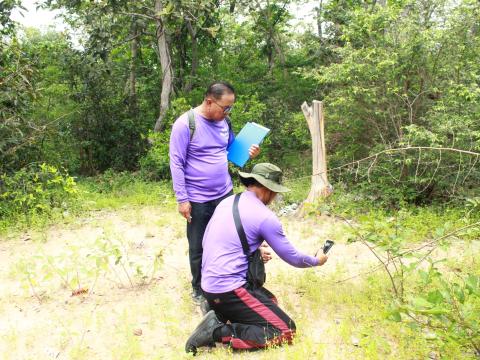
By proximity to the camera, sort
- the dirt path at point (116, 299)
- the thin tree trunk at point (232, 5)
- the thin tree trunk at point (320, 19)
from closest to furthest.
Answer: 1. the dirt path at point (116, 299)
2. the thin tree trunk at point (320, 19)
3. the thin tree trunk at point (232, 5)

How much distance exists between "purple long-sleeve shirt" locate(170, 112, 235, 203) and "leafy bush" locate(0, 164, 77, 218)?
4047mm

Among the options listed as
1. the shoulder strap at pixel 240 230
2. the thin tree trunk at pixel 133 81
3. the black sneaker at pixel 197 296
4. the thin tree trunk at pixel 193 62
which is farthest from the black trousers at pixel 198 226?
the thin tree trunk at pixel 133 81

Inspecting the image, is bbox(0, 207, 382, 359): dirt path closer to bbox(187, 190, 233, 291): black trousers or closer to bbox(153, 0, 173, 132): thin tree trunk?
bbox(187, 190, 233, 291): black trousers

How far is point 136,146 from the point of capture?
12680mm

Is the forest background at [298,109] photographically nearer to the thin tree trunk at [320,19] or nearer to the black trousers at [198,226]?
the thin tree trunk at [320,19]

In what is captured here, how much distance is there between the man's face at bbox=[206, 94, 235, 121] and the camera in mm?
3777

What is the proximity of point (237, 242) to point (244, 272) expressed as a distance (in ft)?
0.78

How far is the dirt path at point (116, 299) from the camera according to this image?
3.57m

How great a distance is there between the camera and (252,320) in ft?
11.4

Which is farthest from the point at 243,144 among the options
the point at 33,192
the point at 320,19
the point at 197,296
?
the point at 320,19

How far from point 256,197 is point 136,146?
9642 mm

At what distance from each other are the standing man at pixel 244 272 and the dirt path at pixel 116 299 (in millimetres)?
121

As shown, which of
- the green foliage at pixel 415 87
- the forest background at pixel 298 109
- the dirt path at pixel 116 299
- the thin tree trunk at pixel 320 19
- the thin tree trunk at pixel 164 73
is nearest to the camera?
the dirt path at pixel 116 299

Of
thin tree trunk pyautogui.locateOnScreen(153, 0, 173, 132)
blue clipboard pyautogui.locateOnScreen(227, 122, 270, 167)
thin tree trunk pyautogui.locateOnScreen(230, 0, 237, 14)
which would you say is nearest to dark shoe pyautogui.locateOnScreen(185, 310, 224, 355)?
blue clipboard pyautogui.locateOnScreen(227, 122, 270, 167)
